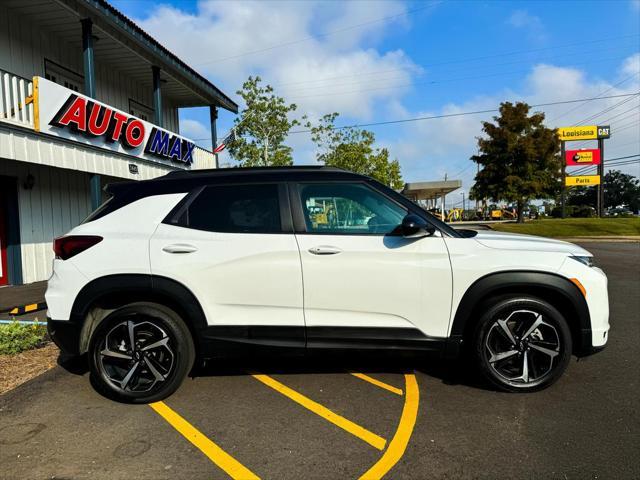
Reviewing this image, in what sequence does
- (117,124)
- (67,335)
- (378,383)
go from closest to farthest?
(67,335) → (378,383) → (117,124)

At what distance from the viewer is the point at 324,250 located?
3465mm

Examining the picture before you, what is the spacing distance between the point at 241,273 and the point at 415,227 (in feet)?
4.59

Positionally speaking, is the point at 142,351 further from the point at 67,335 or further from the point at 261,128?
the point at 261,128

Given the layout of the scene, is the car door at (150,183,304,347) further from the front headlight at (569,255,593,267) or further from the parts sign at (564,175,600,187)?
the parts sign at (564,175,600,187)

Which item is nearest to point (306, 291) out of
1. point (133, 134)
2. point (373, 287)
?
point (373, 287)

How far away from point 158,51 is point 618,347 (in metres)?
11.9

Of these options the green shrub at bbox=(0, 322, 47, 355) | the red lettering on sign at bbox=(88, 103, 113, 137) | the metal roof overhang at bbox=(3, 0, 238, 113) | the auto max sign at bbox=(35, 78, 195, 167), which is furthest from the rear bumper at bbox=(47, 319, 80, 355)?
the metal roof overhang at bbox=(3, 0, 238, 113)

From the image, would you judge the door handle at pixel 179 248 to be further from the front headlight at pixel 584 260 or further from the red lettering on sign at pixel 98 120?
the red lettering on sign at pixel 98 120

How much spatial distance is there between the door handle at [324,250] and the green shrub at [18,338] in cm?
364

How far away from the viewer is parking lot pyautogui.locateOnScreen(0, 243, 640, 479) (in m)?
2.70

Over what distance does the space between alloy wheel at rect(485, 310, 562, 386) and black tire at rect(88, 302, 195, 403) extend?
247 centimetres

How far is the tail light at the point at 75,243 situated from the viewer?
11.7 ft

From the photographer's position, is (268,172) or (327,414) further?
(268,172)

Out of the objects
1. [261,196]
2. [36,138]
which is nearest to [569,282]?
[261,196]
